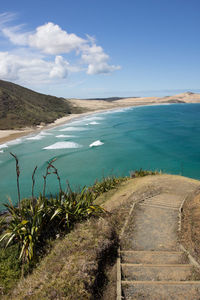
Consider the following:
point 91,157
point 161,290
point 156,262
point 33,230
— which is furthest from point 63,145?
point 161,290

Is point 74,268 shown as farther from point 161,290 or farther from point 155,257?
point 155,257

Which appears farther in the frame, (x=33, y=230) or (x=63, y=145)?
(x=63, y=145)

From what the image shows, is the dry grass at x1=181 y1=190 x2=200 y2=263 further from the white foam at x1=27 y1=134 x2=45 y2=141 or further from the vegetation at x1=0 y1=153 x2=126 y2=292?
the white foam at x1=27 y1=134 x2=45 y2=141

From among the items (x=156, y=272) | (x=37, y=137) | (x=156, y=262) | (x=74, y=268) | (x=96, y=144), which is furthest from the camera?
(x=37, y=137)

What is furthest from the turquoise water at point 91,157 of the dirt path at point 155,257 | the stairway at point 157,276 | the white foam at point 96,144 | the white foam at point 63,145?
the stairway at point 157,276

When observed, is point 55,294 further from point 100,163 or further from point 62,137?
point 62,137

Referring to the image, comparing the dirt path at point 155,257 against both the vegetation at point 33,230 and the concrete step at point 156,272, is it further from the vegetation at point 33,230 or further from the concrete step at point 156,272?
the vegetation at point 33,230

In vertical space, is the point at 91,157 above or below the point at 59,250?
below

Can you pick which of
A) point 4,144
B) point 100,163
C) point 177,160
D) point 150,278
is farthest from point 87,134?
point 150,278
